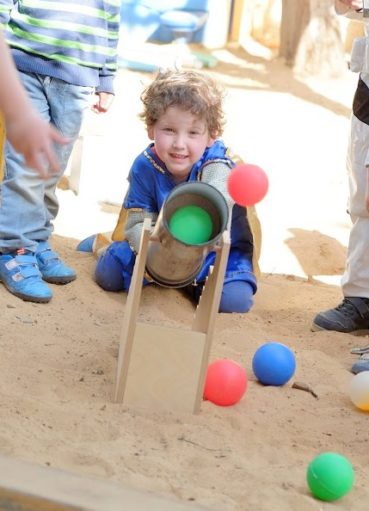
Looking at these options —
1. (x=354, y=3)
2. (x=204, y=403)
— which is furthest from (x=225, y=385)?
(x=354, y=3)

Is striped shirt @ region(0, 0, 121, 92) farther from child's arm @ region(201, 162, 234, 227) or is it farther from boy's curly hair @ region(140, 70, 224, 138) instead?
child's arm @ region(201, 162, 234, 227)

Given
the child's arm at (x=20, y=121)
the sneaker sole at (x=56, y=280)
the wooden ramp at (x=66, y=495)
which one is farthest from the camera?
the sneaker sole at (x=56, y=280)

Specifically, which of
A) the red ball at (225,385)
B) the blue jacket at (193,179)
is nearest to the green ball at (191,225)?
the red ball at (225,385)

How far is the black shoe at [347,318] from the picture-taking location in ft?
11.4

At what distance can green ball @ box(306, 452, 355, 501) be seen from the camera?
211 cm

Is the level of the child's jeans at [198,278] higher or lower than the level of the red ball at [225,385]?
lower

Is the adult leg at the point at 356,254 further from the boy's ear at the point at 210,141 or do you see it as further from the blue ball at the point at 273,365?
the blue ball at the point at 273,365

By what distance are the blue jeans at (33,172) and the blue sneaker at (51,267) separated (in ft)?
0.24

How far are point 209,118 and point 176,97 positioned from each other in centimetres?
14

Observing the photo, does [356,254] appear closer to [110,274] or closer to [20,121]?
[110,274]

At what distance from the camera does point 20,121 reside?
1796 millimetres

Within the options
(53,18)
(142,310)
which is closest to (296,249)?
(142,310)

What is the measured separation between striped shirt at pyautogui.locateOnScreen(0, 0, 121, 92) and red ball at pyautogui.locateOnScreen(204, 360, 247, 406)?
135cm

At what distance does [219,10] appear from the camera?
11812 mm
